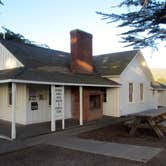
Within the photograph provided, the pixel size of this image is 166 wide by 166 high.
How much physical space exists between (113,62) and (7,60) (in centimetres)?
944

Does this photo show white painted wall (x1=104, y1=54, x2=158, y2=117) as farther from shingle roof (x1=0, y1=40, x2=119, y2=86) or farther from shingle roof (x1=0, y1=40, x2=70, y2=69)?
shingle roof (x1=0, y1=40, x2=70, y2=69)

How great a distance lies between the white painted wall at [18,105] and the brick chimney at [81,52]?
176 inches

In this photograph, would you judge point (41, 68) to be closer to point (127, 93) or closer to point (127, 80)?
point (127, 80)

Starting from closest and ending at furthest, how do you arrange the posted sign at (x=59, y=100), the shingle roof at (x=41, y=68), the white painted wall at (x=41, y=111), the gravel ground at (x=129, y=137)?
1. the gravel ground at (x=129, y=137)
2. the shingle roof at (x=41, y=68)
3. the posted sign at (x=59, y=100)
4. the white painted wall at (x=41, y=111)

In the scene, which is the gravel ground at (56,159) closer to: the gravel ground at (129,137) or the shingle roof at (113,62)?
the gravel ground at (129,137)

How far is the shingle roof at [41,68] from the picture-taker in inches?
462

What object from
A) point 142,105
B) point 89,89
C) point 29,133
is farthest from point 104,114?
point 29,133

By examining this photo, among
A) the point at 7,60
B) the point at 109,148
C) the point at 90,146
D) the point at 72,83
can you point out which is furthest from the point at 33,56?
the point at 109,148

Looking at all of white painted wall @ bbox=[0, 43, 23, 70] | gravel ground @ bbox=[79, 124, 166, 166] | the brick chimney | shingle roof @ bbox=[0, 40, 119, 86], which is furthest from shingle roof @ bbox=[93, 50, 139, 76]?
white painted wall @ bbox=[0, 43, 23, 70]

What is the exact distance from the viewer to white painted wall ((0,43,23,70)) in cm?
1407

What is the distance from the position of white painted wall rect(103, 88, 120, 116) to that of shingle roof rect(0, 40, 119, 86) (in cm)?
89

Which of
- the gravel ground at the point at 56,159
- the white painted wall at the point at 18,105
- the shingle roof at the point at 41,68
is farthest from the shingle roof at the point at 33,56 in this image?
the gravel ground at the point at 56,159

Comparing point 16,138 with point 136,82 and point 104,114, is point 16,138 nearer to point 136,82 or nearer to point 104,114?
point 104,114

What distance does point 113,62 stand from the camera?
20.7 m
